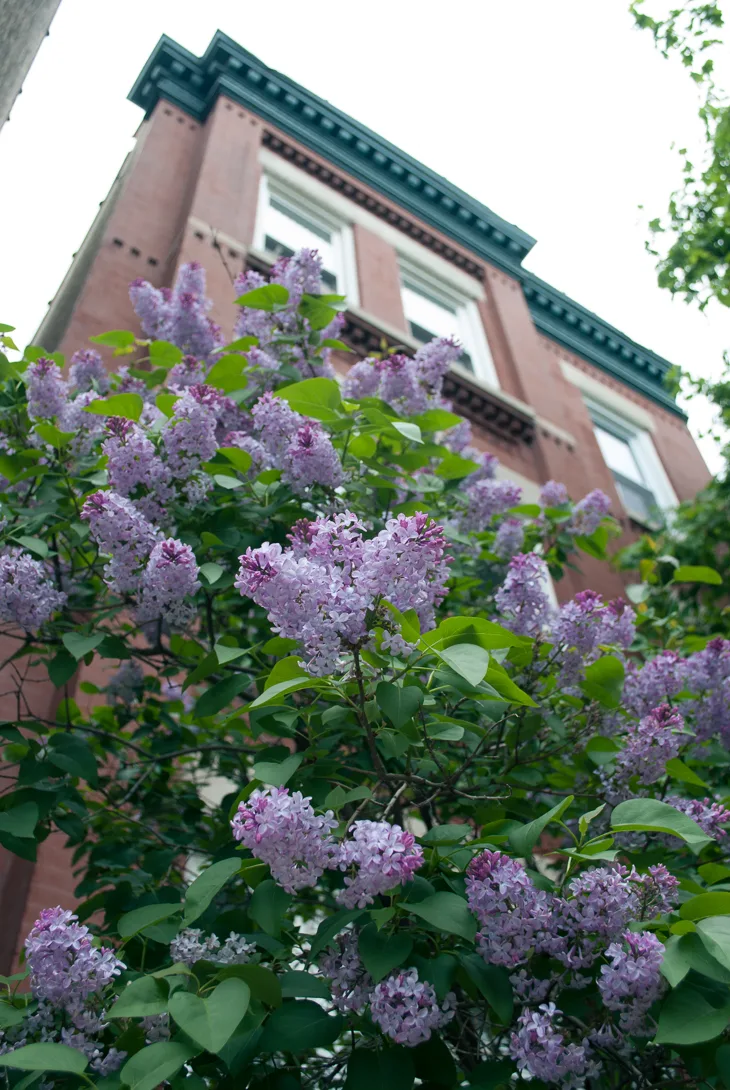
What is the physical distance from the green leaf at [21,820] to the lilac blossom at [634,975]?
4.84 ft

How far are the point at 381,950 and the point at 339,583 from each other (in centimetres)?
79

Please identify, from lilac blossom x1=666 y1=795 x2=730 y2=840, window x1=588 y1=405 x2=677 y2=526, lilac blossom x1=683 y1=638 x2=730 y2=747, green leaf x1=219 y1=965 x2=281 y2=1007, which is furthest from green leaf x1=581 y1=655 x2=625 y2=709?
window x1=588 y1=405 x2=677 y2=526

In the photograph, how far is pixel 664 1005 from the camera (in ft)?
5.44

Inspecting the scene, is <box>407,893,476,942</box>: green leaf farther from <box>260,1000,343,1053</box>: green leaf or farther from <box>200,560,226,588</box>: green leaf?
<box>200,560,226,588</box>: green leaf

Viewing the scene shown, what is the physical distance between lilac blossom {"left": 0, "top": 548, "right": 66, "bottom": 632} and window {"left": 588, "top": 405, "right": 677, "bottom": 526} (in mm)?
9525

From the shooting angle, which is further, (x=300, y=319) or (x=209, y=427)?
(x=300, y=319)

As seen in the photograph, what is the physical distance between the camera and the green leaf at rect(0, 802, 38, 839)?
7.35 feet

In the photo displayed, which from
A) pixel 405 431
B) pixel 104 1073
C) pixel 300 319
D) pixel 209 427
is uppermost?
pixel 300 319

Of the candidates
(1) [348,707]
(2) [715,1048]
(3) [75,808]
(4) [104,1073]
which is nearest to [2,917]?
(3) [75,808]

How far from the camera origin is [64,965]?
1.86 m

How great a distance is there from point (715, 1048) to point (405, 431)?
180cm

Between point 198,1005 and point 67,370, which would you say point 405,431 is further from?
point 67,370

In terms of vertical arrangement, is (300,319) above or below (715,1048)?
above

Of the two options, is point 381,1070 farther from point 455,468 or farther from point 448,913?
point 455,468
